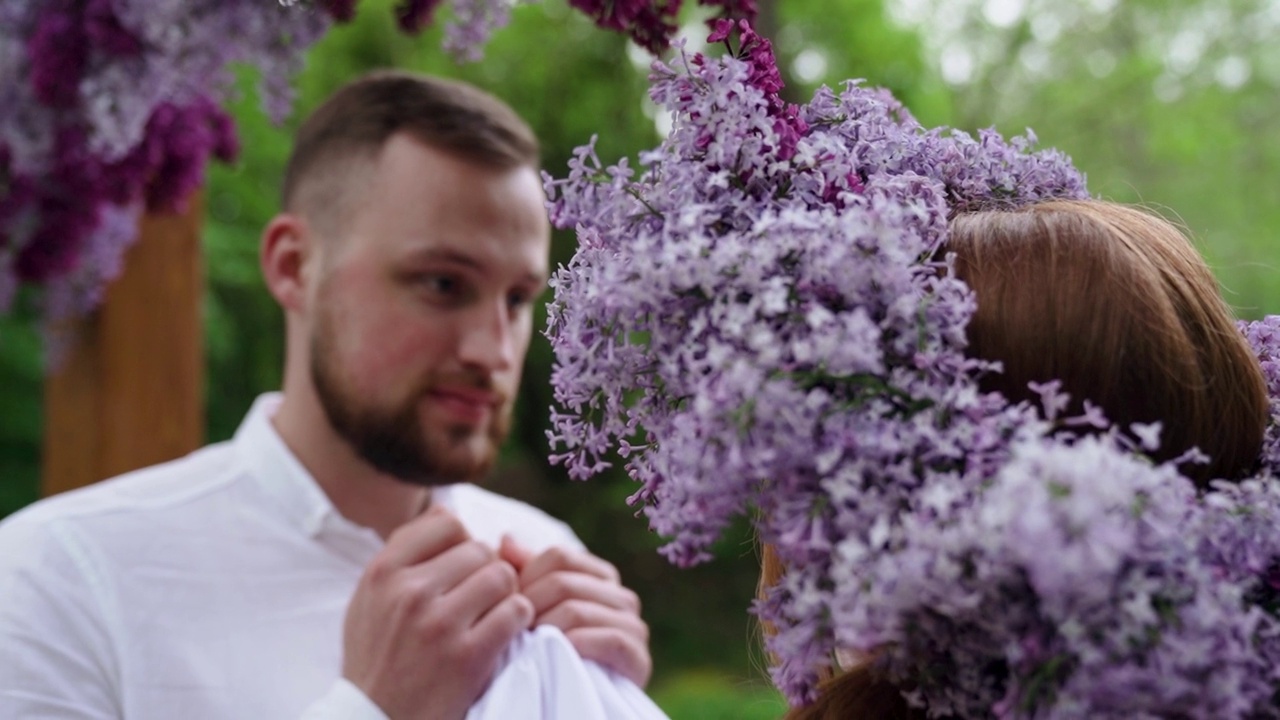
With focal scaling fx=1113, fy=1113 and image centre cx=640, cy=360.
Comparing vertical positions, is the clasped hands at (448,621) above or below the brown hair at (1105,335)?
below

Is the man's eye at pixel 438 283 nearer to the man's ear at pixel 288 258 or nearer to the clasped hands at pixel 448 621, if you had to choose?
the man's ear at pixel 288 258

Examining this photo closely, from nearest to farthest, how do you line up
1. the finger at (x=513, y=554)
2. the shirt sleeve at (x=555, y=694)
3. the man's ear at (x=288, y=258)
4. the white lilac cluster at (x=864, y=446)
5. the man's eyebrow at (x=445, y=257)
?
the white lilac cluster at (x=864, y=446), the shirt sleeve at (x=555, y=694), the finger at (x=513, y=554), the man's eyebrow at (x=445, y=257), the man's ear at (x=288, y=258)

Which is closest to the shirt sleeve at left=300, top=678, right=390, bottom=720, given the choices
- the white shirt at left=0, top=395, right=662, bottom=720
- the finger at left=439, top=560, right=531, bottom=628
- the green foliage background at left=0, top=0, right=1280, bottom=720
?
the white shirt at left=0, top=395, right=662, bottom=720

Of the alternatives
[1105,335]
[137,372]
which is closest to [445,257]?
[1105,335]

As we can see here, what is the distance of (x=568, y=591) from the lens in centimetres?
210

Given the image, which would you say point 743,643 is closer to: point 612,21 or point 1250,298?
point 1250,298

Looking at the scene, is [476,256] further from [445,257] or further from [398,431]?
[398,431]

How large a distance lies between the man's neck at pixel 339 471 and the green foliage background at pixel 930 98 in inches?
273

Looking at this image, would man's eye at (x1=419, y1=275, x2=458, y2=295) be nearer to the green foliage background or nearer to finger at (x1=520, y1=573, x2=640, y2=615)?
finger at (x1=520, y1=573, x2=640, y2=615)

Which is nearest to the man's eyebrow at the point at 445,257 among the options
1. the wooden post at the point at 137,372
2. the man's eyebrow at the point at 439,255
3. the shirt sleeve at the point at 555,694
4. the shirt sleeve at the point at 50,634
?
the man's eyebrow at the point at 439,255

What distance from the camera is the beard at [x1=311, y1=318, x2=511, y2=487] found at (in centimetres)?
255

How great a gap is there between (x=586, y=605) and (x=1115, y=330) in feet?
3.80

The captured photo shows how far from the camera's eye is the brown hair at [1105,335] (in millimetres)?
1206

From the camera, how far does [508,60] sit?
35.7ft
